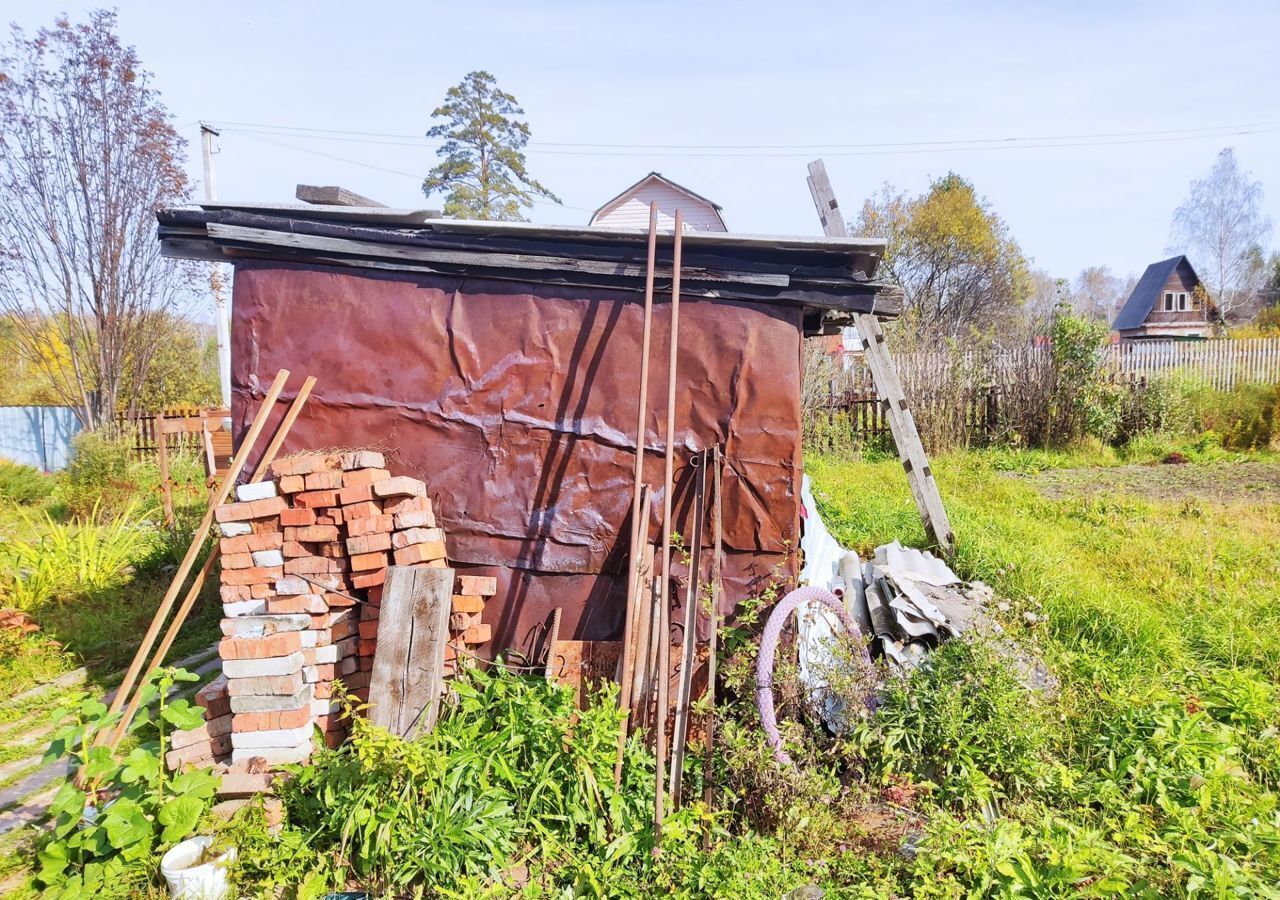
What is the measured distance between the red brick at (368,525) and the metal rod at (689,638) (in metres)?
1.65

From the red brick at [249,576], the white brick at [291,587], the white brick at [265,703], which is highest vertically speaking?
the red brick at [249,576]

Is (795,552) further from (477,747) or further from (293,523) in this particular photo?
(293,523)

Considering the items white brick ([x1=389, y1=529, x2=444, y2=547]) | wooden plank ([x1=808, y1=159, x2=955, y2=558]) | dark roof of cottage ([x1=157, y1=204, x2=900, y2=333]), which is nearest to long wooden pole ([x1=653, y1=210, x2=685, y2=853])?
dark roof of cottage ([x1=157, y1=204, x2=900, y2=333])

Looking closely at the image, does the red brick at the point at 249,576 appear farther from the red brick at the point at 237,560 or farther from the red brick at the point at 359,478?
the red brick at the point at 359,478

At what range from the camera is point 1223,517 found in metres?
7.28

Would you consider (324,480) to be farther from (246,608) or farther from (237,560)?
(246,608)

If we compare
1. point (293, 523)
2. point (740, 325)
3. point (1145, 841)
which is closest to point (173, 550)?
point (293, 523)

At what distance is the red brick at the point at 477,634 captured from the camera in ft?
12.9

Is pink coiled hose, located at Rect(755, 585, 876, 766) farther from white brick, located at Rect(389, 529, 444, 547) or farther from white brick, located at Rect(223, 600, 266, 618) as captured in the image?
white brick, located at Rect(223, 600, 266, 618)

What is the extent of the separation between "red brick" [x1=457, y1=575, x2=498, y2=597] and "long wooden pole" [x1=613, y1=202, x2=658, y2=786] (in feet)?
2.75

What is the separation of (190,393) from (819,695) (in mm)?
16803

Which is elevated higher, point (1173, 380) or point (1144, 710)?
point (1173, 380)

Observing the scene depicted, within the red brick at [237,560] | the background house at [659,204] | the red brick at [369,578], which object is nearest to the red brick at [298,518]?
the red brick at [237,560]

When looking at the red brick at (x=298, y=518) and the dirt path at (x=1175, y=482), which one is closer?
the red brick at (x=298, y=518)
